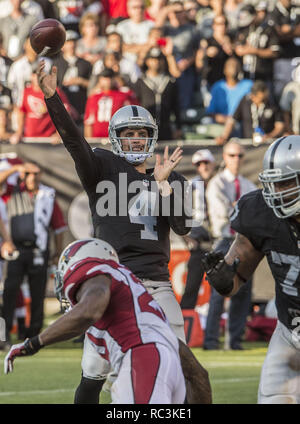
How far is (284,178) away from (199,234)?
5503mm

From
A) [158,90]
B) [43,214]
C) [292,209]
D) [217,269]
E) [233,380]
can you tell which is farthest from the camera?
[158,90]

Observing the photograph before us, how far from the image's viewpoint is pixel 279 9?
541 inches

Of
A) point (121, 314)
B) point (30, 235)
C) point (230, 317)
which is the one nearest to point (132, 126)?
point (121, 314)

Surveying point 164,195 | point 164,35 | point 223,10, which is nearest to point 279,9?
point 223,10

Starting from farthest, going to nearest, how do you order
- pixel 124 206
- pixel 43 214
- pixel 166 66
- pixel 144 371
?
pixel 166 66 < pixel 43 214 < pixel 124 206 < pixel 144 371

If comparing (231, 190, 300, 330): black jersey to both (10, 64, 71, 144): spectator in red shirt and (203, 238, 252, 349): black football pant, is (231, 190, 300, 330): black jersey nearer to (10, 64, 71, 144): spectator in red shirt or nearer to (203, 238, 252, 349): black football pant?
(203, 238, 252, 349): black football pant

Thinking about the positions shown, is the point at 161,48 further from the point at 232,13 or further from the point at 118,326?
the point at 118,326

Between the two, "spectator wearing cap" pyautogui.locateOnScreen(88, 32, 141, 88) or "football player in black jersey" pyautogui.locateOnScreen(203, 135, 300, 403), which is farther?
"spectator wearing cap" pyautogui.locateOnScreen(88, 32, 141, 88)

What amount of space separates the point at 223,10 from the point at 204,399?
378 inches

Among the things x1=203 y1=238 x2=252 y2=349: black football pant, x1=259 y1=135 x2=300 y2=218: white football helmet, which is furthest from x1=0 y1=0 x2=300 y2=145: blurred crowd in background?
x1=259 y1=135 x2=300 y2=218: white football helmet

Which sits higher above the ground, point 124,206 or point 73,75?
point 73,75

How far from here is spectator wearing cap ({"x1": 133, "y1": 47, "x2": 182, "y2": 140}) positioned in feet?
39.8

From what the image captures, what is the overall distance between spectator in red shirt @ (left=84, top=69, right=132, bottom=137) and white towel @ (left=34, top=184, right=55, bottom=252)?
1187 mm

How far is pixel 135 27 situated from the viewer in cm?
1363
